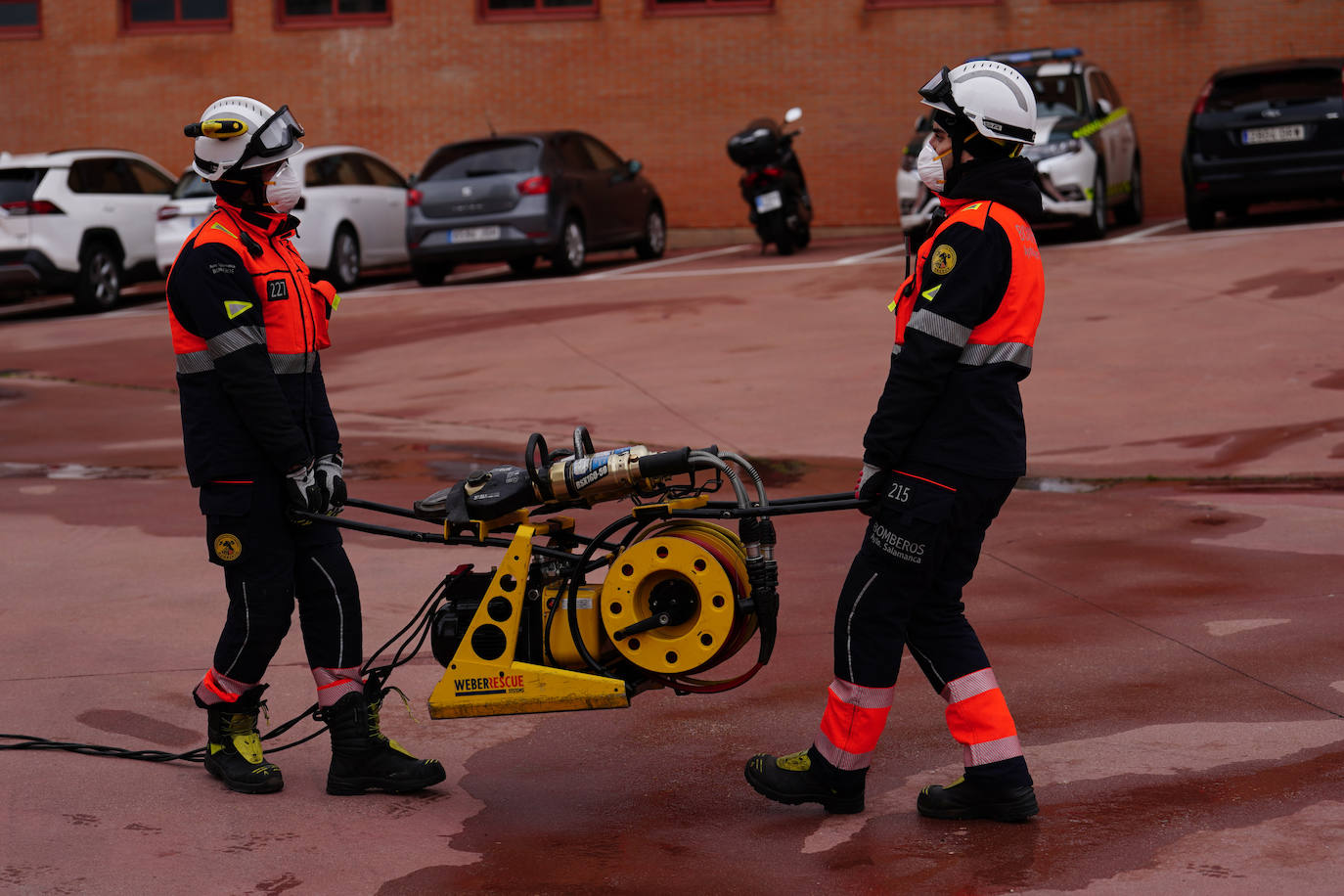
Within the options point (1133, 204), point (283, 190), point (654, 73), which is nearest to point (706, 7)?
point (654, 73)

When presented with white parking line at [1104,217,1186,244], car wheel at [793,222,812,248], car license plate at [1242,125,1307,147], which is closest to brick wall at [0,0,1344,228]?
white parking line at [1104,217,1186,244]

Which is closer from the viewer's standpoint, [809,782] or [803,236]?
[809,782]

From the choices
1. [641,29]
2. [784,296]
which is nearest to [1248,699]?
[784,296]

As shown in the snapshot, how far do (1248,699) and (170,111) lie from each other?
21.0 m

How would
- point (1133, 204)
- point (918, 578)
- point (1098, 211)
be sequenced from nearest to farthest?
point (918, 578) → point (1098, 211) → point (1133, 204)

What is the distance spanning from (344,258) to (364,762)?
46.8 ft

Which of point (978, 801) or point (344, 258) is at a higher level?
point (344, 258)

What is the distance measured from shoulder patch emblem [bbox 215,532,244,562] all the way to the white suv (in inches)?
534

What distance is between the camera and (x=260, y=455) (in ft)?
15.5

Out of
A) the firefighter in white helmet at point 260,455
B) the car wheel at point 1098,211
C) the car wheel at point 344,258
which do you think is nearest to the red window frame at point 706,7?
the car wheel at point 344,258

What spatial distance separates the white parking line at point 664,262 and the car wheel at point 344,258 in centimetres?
264

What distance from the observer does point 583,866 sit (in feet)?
13.8

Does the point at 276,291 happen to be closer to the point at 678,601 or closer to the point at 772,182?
the point at 678,601

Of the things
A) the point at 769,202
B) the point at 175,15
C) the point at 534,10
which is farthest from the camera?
the point at 175,15
